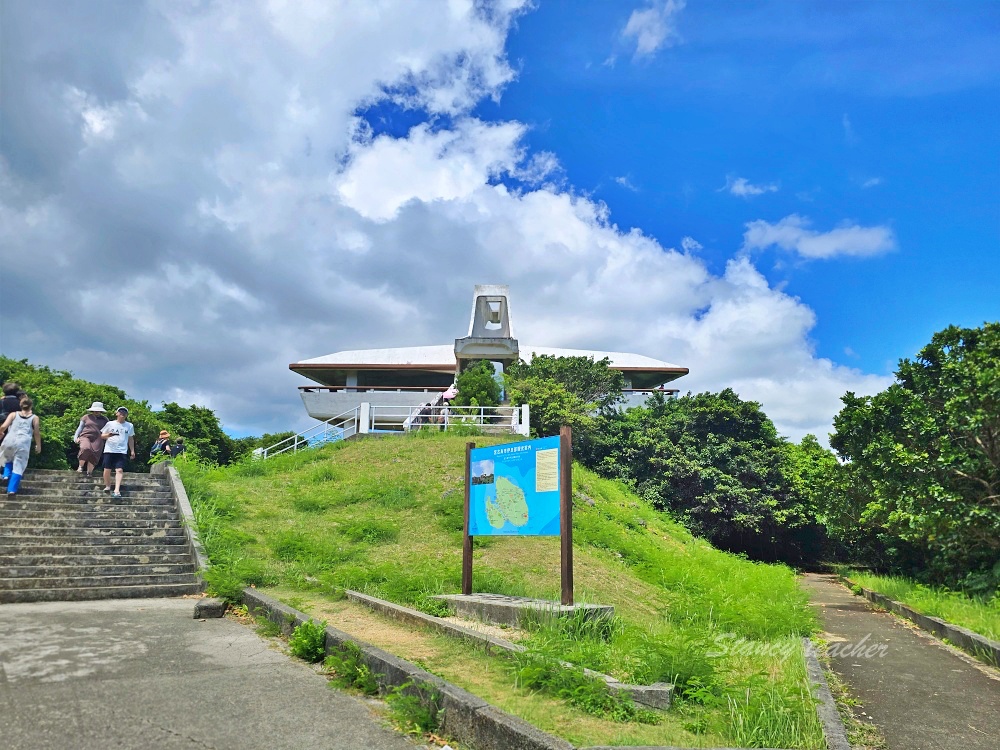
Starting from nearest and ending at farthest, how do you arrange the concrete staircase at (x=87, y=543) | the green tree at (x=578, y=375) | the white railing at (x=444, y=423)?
the concrete staircase at (x=87, y=543) → the white railing at (x=444, y=423) → the green tree at (x=578, y=375)

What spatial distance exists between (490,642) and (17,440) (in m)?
10.2

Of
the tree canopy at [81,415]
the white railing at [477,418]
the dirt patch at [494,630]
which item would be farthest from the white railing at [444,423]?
the dirt patch at [494,630]

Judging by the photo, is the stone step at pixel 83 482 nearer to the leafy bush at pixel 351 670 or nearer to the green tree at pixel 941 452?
the leafy bush at pixel 351 670

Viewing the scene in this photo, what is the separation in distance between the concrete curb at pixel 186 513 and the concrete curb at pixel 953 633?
987cm

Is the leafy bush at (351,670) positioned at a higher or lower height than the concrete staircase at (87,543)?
lower

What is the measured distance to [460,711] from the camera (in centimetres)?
401

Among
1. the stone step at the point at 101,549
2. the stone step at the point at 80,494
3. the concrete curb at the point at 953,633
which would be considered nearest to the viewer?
the concrete curb at the point at 953,633

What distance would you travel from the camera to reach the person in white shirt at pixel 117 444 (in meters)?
12.4

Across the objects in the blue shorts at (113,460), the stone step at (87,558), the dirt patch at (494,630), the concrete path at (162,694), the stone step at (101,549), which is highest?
the blue shorts at (113,460)

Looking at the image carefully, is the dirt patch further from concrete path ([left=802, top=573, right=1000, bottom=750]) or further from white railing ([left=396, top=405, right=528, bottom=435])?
white railing ([left=396, top=405, right=528, bottom=435])

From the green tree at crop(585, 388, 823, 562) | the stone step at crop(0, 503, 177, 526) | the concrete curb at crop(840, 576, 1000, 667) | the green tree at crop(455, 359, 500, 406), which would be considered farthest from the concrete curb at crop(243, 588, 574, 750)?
the green tree at crop(585, 388, 823, 562)

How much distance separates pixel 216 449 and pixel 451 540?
1060 inches

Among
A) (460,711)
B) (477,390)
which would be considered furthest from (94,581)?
(477,390)

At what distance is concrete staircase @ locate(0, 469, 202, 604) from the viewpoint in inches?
356
